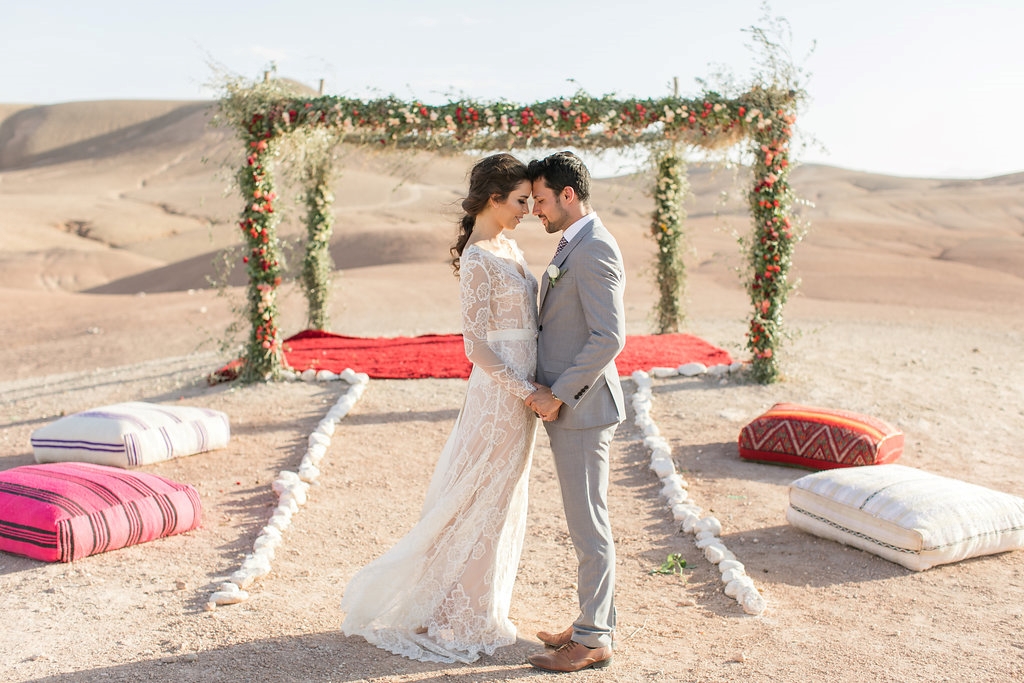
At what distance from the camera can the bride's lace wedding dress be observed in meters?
3.66

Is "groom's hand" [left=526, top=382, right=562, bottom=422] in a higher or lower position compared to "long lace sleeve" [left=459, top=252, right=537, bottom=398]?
lower

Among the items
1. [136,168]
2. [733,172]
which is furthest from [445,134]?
[136,168]

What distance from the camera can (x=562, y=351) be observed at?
3.54 m

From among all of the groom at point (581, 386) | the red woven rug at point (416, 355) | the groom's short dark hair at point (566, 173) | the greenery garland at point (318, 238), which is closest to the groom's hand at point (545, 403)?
the groom at point (581, 386)

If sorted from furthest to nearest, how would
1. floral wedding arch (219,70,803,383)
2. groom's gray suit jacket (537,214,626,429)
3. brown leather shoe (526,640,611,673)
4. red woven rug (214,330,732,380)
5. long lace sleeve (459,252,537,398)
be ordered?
red woven rug (214,330,732,380), floral wedding arch (219,70,803,383), long lace sleeve (459,252,537,398), brown leather shoe (526,640,611,673), groom's gray suit jacket (537,214,626,429)

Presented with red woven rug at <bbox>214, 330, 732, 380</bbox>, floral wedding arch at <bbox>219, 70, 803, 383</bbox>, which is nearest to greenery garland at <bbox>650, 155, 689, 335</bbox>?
red woven rug at <bbox>214, 330, 732, 380</bbox>

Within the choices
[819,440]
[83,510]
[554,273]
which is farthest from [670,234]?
[554,273]

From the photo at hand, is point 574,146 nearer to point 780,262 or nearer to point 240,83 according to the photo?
point 780,262

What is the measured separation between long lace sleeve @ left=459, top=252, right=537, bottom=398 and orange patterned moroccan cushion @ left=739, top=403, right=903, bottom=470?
3502 millimetres

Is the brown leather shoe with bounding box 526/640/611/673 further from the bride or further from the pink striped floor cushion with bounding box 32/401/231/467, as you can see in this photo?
the pink striped floor cushion with bounding box 32/401/231/467

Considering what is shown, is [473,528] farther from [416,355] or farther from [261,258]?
[416,355]

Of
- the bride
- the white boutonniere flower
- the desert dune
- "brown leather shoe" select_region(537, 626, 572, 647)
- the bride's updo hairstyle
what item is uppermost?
the bride's updo hairstyle

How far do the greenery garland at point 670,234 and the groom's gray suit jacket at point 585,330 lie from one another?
8175 millimetres

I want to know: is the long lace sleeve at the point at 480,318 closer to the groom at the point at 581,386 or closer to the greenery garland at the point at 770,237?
the groom at the point at 581,386
